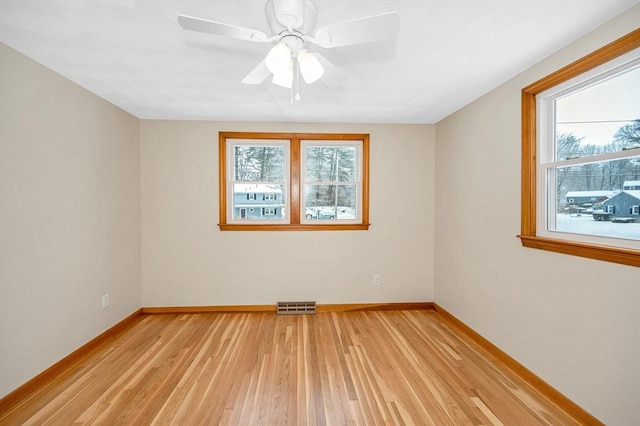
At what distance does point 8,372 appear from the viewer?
1.79 metres

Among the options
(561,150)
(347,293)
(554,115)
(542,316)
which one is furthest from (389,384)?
(554,115)

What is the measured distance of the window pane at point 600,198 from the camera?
60.7 inches

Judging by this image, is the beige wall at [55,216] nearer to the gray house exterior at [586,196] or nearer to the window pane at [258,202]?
the window pane at [258,202]

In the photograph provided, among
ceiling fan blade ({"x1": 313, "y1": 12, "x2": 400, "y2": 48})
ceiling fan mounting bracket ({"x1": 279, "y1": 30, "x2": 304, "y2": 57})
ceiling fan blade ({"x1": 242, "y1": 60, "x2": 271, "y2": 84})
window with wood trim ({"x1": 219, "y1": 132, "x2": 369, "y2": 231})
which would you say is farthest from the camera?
window with wood trim ({"x1": 219, "y1": 132, "x2": 369, "y2": 231})

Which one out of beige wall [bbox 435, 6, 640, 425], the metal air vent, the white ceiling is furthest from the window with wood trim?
beige wall [bbox 435, 6, 640, 425]

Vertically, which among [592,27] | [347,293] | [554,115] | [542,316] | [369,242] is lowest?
[347,293]

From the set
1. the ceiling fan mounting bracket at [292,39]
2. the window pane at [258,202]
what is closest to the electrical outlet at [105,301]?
the window pane at [258,202]

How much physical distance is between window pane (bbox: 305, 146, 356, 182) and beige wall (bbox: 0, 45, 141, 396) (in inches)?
84.6

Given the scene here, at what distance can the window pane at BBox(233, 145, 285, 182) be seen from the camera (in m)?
3.49

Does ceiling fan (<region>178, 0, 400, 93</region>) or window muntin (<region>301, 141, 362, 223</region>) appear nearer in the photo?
ceiling fan (<region>178, 0, 400, 93</region>)

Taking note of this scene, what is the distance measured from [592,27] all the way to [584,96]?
40 cm

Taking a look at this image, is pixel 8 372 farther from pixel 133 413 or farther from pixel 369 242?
pixel 369 242

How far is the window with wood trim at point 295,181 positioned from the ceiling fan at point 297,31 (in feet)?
6.43

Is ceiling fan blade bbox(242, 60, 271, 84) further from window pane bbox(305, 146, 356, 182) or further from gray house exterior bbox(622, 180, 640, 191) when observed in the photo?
gray house exterior bbox(622, 180, 640, 191)
